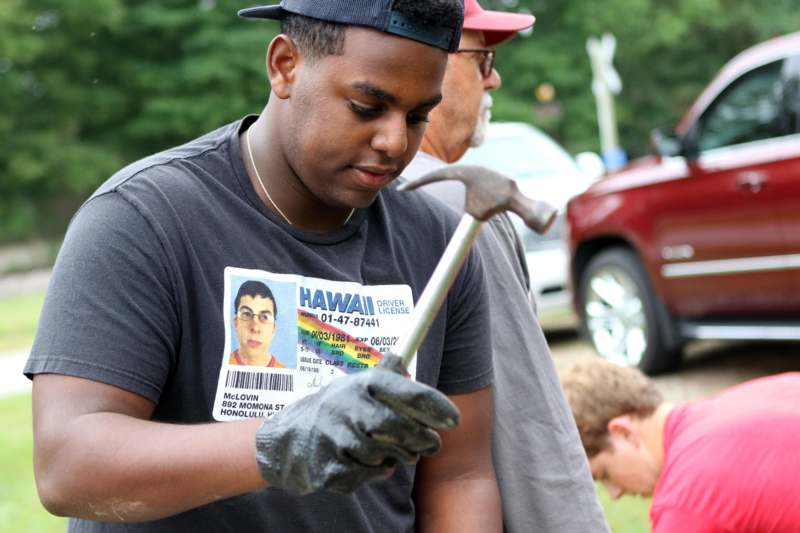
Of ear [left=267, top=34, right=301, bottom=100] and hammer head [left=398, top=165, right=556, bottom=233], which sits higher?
ear [left=267, top=34, right=301, bottom=100]

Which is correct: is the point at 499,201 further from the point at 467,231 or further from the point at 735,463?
the point at 735,463

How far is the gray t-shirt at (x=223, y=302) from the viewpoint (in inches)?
66.0

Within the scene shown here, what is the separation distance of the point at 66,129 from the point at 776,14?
75.7ft

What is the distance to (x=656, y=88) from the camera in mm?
38594

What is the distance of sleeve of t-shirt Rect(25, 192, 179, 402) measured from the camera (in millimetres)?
1648

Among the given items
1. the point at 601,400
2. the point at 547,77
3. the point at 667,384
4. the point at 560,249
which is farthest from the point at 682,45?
the point at 601,400

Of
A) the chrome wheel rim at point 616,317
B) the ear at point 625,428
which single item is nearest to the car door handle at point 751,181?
the chrome wheel rim at point 616,317

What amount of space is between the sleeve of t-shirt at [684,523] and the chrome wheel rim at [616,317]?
4913mm

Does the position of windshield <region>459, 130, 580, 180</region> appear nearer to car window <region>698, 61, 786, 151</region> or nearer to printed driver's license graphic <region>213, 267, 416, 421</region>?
car window <region>698, 61, 786, 151</region>

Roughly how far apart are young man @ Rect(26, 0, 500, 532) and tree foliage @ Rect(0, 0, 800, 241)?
89.3 feet

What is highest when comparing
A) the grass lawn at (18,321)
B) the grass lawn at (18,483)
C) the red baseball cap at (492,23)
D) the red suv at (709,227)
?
the red baseball cap at (492,23)

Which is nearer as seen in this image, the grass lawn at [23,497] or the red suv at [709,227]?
the grass lawn at [23,497]

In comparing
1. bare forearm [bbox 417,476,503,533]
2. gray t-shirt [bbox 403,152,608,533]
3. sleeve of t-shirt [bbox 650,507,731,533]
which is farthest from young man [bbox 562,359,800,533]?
bare forearm [bbox 417,476,503,533]

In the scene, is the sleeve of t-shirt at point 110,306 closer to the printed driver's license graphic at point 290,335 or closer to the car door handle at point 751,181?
the printed driver's license graphic at point 290,335
